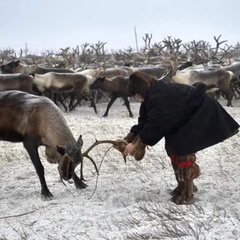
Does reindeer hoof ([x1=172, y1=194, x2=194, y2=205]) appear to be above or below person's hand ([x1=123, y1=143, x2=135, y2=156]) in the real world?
below

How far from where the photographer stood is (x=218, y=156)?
21.6 ft

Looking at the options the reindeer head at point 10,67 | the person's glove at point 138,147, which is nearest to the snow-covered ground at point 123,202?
the person's glove at point 138,147

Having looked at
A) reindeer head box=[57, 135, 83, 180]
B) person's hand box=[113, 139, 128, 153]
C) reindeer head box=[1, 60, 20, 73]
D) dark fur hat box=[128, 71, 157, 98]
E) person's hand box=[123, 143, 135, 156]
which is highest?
dark fur hat box=[128, 71, 157, 98]

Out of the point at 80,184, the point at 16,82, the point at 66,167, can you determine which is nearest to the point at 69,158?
the point at 66,167

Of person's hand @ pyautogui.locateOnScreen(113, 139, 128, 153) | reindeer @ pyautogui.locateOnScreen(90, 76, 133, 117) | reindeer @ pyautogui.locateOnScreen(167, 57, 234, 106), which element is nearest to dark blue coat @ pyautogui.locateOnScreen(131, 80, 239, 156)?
person's hand @ pyautogui.locateOnScreen(113, 139, 128, 153)

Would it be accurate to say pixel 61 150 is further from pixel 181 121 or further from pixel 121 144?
pixel 181 121

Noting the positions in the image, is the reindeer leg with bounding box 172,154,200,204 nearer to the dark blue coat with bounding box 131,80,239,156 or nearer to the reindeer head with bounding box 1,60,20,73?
the dark blue coat with bounding box 131,80,239,156

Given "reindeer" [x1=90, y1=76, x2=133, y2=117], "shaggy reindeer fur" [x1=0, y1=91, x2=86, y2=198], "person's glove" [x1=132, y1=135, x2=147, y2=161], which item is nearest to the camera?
"person's glove" [x1=132, y1=135, x2=147, y2=161]

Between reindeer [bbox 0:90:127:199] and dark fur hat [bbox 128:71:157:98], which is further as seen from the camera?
reindeer [bbox 0:90:127:199]

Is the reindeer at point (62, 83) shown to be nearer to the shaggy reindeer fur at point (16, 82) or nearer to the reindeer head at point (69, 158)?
the shaggy reindeer fur at point (16, 82)

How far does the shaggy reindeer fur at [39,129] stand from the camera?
4.86 metres

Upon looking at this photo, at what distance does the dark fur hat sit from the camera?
168 inches

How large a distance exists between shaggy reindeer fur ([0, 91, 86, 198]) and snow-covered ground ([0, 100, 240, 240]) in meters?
0.37

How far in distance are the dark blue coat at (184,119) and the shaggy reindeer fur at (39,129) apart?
3.54 ft
